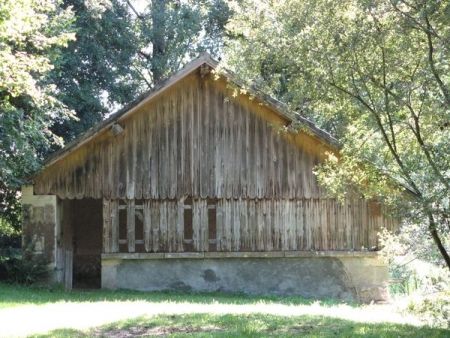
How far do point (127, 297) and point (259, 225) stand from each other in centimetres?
438

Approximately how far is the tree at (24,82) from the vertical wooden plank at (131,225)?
273cm

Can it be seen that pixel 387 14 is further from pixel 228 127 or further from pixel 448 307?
pixel 228 127

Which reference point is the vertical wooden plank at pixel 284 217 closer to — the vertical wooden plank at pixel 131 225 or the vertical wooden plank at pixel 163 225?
the vertical wooden plank at pixel 163 225

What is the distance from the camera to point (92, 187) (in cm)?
1662

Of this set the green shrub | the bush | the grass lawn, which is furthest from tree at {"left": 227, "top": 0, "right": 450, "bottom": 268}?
the bush

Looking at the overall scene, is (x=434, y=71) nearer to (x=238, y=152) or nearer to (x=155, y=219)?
(x=238, y=152)

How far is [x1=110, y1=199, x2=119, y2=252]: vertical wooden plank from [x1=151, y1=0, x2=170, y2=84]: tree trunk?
1408cm

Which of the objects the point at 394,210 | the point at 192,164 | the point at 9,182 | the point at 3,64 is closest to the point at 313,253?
the point at 192,164

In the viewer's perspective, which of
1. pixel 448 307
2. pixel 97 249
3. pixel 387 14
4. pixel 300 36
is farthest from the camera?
pixel 97 249

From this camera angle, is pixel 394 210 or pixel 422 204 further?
pixel 394 210

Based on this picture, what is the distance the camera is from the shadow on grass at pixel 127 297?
14.0 metres

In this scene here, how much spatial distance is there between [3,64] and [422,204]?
8476 millimetres

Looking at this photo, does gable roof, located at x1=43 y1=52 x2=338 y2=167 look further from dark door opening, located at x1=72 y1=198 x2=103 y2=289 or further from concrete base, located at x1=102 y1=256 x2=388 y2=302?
dark door opening, located at x1=72 y1=198 x2=103 y2=289

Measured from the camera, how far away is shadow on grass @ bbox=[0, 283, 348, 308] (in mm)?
14008
